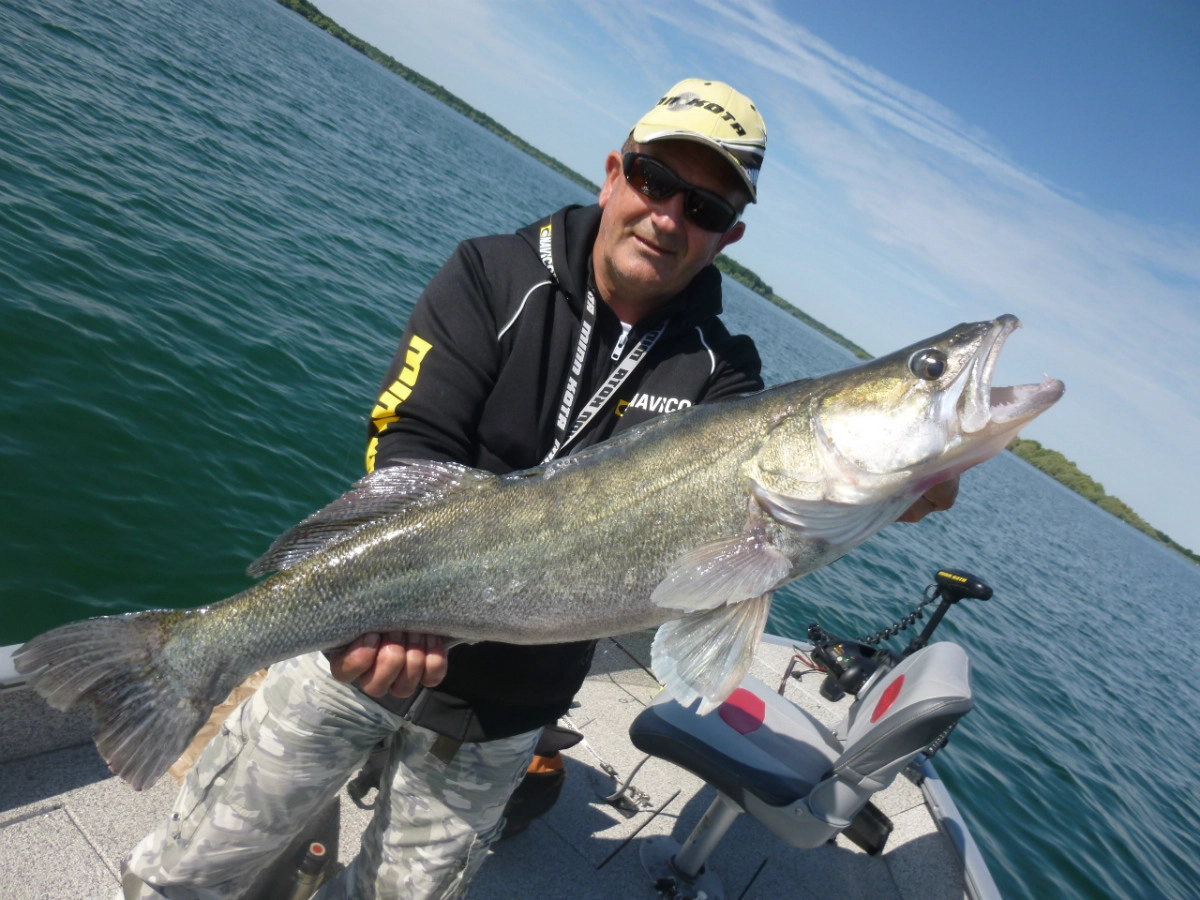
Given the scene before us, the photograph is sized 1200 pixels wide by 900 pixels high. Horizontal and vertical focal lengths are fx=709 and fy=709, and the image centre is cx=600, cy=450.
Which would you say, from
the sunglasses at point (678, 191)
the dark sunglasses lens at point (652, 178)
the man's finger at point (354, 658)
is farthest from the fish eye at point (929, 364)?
the man's finger at point (354, 658)

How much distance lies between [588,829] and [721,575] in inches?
117

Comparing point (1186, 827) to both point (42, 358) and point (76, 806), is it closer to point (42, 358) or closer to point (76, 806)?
point (76, 806)

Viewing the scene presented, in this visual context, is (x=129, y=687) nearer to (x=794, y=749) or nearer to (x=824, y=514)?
(x=824, y=514)

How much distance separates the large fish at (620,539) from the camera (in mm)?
2461

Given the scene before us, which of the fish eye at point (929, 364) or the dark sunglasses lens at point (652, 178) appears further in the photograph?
the dark sunglasses lens at point (652, 178)

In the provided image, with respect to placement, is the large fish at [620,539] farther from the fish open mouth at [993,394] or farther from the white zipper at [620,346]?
the white zipper at [620,346]

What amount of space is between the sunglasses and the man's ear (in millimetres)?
169

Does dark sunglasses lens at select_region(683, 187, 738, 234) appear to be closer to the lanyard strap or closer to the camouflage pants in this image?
the lanyard strap

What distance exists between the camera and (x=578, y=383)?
3.04 metres

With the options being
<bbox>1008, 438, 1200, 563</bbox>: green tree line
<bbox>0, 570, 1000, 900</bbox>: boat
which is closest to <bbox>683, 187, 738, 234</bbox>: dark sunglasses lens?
<bbox>0, 570, 1000, 900</bbox>: boat

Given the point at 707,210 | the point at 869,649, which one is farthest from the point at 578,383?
the point at 869,649

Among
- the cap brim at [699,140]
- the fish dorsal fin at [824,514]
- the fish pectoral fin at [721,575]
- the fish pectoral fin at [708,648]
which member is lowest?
the fish pectoral fin at [708,648]

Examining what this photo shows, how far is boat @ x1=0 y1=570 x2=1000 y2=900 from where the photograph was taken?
11.3 feet

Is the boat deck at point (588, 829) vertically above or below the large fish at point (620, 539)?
below
